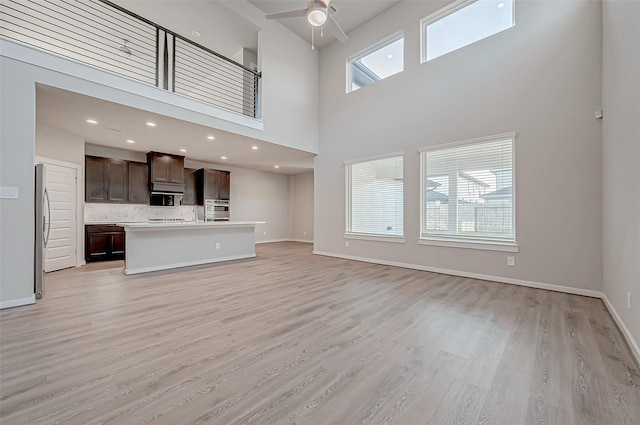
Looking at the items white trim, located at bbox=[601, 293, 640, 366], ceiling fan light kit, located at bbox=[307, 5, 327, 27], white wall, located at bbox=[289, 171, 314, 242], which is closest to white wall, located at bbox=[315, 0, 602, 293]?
white trim, located at bbox=[601, 293, 640, 366]

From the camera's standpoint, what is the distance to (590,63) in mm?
3436

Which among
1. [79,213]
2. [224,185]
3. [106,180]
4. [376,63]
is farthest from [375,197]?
[106,180]

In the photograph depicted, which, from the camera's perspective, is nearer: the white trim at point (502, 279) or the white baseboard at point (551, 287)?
the white baseboard at point (551, 287)

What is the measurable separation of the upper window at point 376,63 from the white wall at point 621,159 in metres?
3.10

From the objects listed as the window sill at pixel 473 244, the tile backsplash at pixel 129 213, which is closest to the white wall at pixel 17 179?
the tile backsplash at pixel 129 213

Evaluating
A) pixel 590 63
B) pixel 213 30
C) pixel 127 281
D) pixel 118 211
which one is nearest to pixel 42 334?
pixel 127 281

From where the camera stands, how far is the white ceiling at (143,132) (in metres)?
3.81

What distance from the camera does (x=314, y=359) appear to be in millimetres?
1923

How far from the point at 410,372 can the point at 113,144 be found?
747 centimetres

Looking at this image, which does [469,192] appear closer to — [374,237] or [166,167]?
[374,237]

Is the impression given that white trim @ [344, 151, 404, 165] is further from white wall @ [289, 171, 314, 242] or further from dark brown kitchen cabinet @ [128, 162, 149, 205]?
dark brown kitchen cabinet @ [128, 162, 149, 205]

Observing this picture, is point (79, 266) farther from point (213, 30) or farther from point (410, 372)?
point (410, 372)

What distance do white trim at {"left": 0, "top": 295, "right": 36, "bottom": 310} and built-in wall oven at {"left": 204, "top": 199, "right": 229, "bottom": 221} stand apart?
4897mm

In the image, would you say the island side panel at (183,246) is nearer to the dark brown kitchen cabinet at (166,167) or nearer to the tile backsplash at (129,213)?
the dark brown kitchen cabinet at (166,167)
